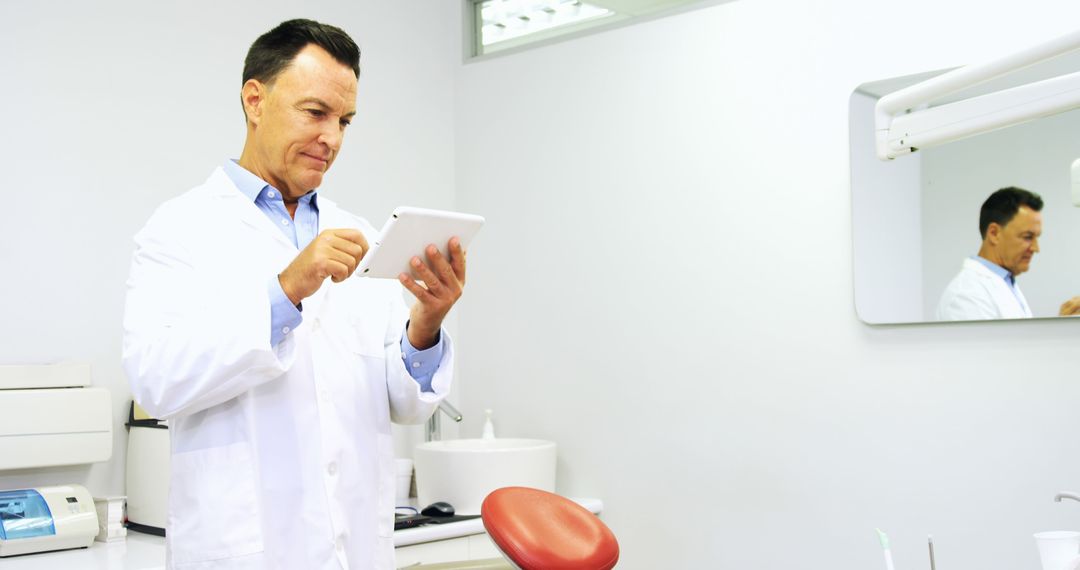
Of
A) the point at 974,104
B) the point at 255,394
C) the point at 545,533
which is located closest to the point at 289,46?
the point at 255,394

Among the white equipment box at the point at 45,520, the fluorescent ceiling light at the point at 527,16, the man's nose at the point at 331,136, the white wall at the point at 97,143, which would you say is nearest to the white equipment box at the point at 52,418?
the white equipment box at the point at 45,520

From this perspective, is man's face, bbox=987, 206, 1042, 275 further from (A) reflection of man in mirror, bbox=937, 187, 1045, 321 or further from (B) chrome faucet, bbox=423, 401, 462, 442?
(B) chrome faucet, bbox=423, 401, 462, 442

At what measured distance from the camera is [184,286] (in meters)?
1.41

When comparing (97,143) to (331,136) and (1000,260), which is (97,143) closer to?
(331,136)

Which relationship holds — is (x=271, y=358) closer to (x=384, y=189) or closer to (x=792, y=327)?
(x=792, y=327)

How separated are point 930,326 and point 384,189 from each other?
→ 1607 millimetres

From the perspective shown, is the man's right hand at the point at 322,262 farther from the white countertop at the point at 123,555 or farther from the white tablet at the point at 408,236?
the white countertop at the point at 123,555

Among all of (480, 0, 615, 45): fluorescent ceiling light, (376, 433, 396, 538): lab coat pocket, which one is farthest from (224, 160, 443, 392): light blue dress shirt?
(480, 0, 615, 45): fluorescent ceiling light

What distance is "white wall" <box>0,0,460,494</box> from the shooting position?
2332 mm

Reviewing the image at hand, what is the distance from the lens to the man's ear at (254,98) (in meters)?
1.60

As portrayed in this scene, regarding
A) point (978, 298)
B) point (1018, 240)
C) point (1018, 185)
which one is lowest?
point (978, 298)

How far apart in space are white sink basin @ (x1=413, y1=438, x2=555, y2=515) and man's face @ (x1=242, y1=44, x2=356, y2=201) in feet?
4.11

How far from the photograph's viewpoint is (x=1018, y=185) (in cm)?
216

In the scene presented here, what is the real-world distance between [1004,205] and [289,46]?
1.48 m
